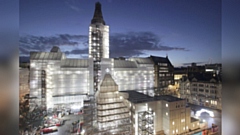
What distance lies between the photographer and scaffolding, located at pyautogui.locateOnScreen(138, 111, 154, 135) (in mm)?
4977

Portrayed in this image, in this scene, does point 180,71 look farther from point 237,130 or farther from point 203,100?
point 237,130

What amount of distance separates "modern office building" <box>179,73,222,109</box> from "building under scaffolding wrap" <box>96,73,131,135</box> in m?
5.23

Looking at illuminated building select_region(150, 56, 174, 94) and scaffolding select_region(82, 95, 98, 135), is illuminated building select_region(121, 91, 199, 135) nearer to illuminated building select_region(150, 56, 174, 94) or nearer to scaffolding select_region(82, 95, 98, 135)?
scaffolding select_region(82, 95, 98, 135)

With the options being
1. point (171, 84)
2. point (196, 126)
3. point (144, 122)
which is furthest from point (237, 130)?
point (171, 84)

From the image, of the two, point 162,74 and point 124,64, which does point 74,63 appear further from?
point 162,74

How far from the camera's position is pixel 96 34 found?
10.3 metres

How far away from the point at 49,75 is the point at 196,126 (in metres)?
8.30

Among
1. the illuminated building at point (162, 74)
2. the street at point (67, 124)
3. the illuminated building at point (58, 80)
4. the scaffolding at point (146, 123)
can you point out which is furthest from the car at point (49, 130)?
the illuminated building at point (162, 74)

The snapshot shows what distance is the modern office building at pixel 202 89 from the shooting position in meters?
7.16

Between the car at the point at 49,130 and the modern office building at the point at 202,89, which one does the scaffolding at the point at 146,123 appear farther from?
the modern office building at the point at 202,89

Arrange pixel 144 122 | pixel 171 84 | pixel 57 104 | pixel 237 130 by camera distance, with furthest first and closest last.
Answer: pixel 171 84 < pixel 57 104 < pixel 144 122 < pixel 237 130

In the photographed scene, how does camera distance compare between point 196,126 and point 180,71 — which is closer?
point 196,126

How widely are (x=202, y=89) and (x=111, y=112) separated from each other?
6196 mm

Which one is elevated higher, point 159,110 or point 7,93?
point 7,93
